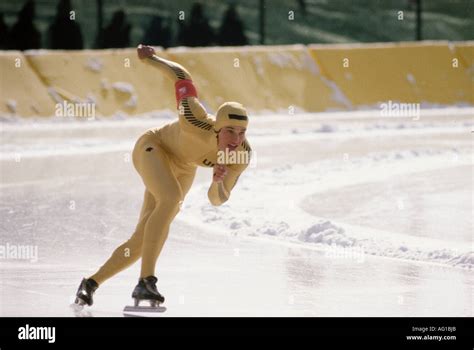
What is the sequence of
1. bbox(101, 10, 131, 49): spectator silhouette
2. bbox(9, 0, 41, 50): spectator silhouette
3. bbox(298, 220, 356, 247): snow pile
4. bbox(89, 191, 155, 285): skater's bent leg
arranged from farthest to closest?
bbox(101, 10, 131, 49): spectator silhouette < bbox(9, 0, 41, 50): spectator silhouette < bbox(298, 220, 356, 247): snow pile < bbox(89, 191, 155, 285): skater's bent leg

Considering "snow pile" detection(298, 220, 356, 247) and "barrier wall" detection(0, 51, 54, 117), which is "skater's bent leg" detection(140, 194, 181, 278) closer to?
"snow pile" detection(298, 220, 356, 247)

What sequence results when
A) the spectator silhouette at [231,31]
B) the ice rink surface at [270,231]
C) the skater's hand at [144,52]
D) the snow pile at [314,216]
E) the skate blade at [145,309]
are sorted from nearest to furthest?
1. the skate blade at [145,309]
2. the ice rink surface at [270,231]
3. the skater's hand at [144,52]
4. the snow pile at [314,216]
5. the spectator silhouette at [231,31]

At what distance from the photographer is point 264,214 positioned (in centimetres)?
1361

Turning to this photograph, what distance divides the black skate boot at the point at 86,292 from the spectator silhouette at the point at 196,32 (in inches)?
870

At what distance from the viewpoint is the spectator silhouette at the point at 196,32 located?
30734 mm

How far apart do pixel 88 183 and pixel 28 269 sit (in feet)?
18.9

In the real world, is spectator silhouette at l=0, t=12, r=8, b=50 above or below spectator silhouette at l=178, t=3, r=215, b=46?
below

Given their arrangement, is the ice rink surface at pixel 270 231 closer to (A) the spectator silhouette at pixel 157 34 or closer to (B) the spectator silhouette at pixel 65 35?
(B) the spectator silhouette at pixel 65 35

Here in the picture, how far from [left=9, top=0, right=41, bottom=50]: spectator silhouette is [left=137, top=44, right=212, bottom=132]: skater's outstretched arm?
Result: 19.5m

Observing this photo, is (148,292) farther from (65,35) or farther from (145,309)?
(65,35)

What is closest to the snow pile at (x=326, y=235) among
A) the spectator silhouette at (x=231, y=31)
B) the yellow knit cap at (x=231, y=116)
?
the yellow knit cap at (x=231, y=116)

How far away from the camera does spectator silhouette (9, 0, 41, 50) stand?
93.1 feet

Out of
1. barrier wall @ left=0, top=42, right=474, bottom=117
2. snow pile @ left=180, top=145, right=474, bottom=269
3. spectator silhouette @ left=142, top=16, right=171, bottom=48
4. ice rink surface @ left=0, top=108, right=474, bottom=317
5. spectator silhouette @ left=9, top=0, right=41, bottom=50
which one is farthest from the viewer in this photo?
spectator silhouette @ left=142, top=16, right=171, bottom=48

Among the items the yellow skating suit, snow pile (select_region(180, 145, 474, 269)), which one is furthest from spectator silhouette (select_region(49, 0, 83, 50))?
the yellow skating suit
